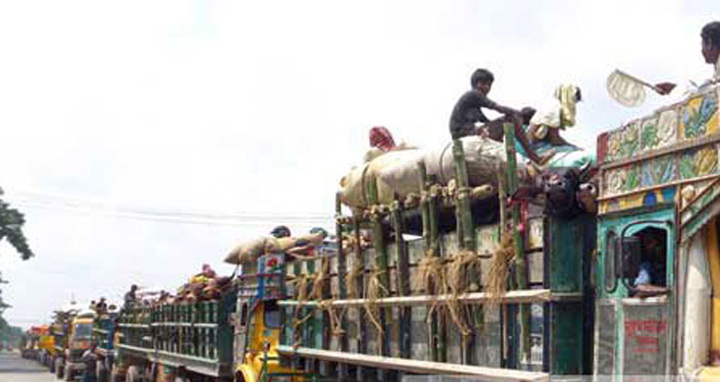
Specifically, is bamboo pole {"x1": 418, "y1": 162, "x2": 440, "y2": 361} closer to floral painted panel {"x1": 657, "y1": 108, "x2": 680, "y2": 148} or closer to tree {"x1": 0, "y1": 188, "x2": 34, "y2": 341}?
floral painted panel {"x1": 657, "y1": 108, "x2": 680, "y2": 148}

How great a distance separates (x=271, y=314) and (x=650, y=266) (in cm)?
630

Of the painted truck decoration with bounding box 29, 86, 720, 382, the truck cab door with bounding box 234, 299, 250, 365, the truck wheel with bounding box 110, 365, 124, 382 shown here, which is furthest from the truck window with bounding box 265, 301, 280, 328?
the truck wheel with bounding box 110, 365, 124, 382

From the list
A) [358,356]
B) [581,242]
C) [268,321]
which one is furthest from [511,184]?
[268,321]

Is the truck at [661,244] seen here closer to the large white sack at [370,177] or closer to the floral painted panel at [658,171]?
the floral painted panel at [658,171]

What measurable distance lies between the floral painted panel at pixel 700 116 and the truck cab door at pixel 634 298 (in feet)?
1.25

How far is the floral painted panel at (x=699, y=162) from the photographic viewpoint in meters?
4.25

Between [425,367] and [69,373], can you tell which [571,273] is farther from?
[69,373]

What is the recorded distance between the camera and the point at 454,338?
6.28 meters

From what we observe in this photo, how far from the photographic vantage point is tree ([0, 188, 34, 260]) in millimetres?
41481

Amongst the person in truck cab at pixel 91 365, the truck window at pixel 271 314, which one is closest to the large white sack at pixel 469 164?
the truck window at pixel 271 314

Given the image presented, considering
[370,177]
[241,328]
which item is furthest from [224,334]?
[370,177]

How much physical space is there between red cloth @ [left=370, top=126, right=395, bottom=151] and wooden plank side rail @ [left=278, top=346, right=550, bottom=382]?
1.66m

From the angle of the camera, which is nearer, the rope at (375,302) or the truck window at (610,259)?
the truck window at (610,259)

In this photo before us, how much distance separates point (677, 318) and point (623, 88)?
1.47 metres
